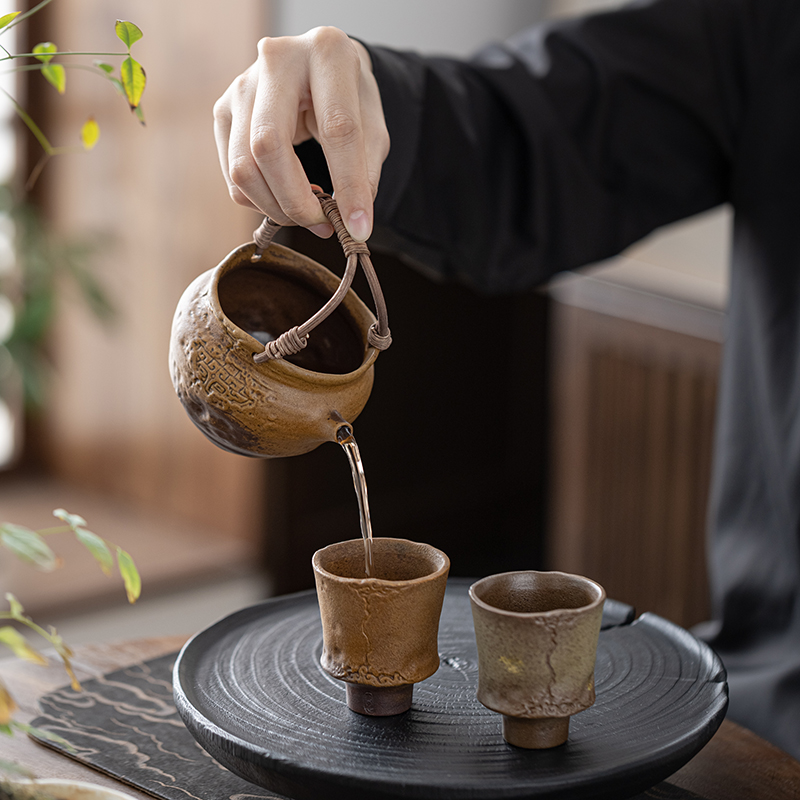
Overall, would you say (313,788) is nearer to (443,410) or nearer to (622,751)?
(622,751)

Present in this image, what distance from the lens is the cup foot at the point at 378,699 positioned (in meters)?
0.78

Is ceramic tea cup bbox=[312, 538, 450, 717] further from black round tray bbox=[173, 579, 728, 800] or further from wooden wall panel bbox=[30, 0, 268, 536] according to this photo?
wooden wall panel bbox=[30, 0, 268, 536]

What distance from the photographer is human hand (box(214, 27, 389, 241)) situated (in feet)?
2.62

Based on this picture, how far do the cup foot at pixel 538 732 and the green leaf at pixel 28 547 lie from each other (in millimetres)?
357

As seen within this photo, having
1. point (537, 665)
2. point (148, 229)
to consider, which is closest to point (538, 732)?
point (537, 665)

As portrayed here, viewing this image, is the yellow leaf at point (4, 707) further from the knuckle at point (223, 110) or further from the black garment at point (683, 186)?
the black garment at point (683, 186)

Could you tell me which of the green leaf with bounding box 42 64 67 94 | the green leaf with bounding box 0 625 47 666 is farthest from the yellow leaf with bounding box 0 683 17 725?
the green leaf with bounding box 42 64 67 94

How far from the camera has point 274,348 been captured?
76cm

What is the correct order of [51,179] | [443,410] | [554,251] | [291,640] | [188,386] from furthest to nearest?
[443,410]
[51,179]
[554,251]
[291,640]
[188,386]

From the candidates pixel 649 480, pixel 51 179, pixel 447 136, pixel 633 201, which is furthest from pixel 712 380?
pixel 51 179

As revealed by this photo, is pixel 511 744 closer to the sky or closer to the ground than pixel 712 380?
closer to the sky

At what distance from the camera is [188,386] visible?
808 millimetres

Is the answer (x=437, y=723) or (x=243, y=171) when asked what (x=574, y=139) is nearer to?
(x=243, y=171)

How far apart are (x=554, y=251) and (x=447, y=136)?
0.25m
